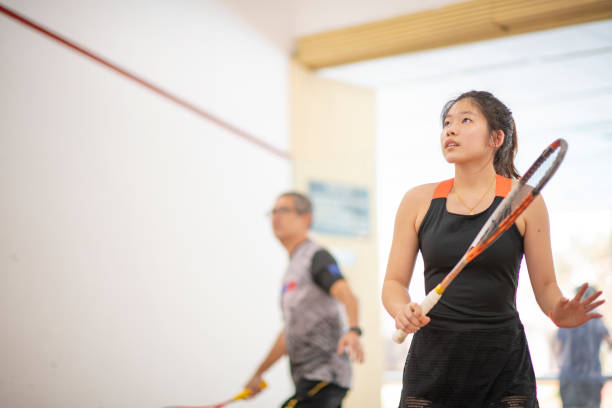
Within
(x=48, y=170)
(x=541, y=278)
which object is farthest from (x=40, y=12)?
(x=541, y=278)

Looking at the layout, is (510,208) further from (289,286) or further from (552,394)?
(552,394)

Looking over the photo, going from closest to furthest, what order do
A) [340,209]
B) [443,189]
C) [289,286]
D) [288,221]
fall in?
[443,189], [289,286], [288,221], [340,209]

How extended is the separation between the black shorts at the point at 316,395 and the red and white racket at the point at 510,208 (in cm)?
110

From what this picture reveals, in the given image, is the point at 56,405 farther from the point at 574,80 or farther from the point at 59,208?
the point at 574,80

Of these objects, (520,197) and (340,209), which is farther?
(340,209)

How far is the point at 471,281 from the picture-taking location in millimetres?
1321

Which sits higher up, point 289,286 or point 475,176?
point 475,176

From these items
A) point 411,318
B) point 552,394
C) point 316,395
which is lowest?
point 552,394

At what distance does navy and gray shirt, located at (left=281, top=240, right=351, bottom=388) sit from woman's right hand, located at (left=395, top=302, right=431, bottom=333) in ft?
3.65

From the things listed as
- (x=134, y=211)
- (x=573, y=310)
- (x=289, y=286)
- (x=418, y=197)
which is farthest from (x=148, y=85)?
(x=573, y=310)

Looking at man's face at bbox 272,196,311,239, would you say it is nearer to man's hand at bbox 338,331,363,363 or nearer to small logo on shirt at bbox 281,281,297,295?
small logo on shirt at bbox 281,281,297,295

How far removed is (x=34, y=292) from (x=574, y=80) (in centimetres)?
377

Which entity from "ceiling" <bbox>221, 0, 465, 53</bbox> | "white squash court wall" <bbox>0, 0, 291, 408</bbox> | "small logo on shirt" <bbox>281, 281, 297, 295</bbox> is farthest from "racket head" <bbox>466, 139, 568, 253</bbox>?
"ceiling" <bbox>221, 0, 465, 53</bbox>

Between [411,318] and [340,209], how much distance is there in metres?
3.78
